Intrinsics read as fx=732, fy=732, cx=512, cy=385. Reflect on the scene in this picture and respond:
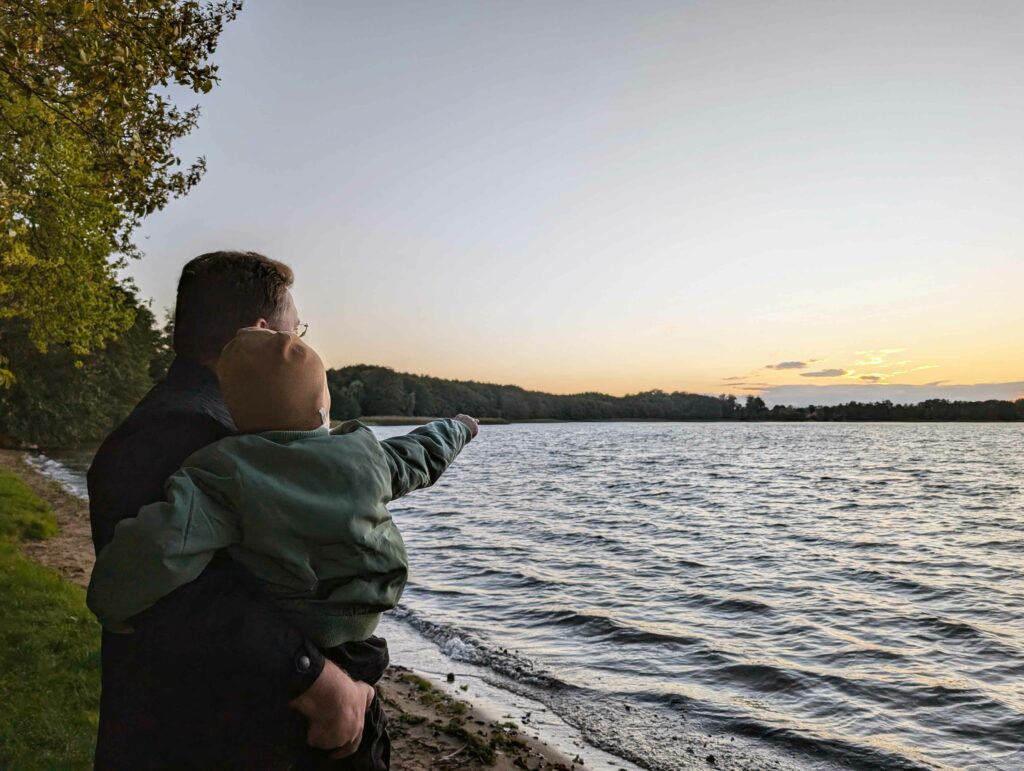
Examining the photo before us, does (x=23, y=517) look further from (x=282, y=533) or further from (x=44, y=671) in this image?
(x=282, y=533)

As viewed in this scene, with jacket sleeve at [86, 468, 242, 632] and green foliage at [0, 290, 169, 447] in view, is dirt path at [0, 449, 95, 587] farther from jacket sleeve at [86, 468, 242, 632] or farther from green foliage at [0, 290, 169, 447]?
green foliage at [0, 290, 169, 447]

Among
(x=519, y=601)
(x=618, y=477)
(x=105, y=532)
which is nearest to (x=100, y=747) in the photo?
(x=105, y=532)

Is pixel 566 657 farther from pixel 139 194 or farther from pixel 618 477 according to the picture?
pixel 618 477

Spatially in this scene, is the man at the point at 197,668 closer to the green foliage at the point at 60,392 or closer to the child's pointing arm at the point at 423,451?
the child's pointing arm at the point at 423,451

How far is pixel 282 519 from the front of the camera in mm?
1686

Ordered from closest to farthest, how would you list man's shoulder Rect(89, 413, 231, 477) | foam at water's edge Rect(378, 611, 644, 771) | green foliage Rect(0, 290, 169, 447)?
man's shoulder Rect(89, 413, 231, 477) < foam at water's edge Rect(378, 611, 644, 771) < green foliage Rect(0, 290, 169, 447)

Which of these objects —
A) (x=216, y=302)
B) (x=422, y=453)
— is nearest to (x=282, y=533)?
(x=422, y=453)

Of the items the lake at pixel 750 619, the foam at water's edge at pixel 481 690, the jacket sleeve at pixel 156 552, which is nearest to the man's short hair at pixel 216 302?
the jacket sleeve at pixel 156 552

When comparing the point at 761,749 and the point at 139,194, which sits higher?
the point at 139,194

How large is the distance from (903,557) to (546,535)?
8.29 metres

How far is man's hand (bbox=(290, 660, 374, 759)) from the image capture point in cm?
173

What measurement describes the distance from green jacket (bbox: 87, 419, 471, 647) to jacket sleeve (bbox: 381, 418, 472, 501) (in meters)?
0.11

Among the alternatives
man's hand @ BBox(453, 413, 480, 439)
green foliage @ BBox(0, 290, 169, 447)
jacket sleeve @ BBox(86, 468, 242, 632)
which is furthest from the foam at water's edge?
green foliage @ BBox(0, 290, 169, 447)

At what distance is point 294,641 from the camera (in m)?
1.70
